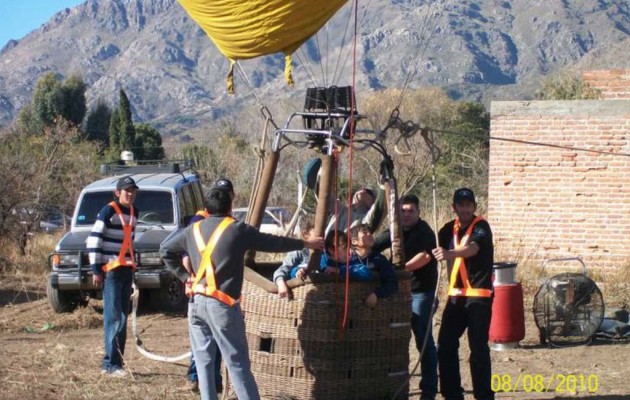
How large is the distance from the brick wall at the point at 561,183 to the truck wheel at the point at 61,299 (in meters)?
6.55

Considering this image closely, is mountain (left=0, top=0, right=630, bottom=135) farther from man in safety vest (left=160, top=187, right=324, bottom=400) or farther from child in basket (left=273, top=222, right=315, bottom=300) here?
man in safety vest (left=160, top=187, right=324, bottom=400)

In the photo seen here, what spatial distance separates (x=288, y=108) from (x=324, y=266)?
1494 inches

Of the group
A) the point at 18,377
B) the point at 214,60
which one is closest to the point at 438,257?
the point at 18,377

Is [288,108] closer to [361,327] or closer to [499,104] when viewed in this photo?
[499,104]

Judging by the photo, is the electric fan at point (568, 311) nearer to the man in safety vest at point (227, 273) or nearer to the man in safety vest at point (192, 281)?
the man in safety vest at point (192, 281)

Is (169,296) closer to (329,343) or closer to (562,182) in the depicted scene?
(562,182)

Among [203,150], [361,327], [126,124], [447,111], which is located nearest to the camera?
[361,327]

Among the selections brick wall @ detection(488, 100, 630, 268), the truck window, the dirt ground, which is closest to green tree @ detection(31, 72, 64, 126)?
the truck window

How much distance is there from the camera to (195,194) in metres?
16.0

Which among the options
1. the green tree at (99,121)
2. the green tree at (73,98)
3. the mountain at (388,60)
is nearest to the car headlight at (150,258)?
the mountain at (388,60)

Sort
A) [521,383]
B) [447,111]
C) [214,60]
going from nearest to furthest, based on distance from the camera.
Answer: [521,383] < [447,111] < [214,60]

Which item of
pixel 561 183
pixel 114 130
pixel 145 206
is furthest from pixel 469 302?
pixel 114 130

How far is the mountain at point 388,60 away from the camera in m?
68.5
